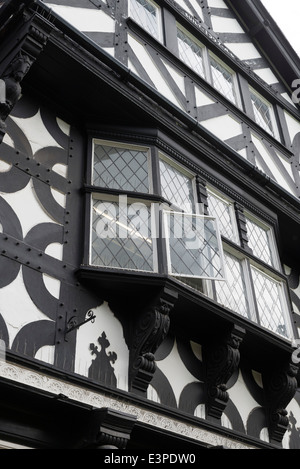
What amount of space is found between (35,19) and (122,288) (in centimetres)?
272

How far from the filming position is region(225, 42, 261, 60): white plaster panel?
450 inches

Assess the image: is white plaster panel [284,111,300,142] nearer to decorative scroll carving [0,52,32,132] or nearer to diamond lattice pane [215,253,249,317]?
diamond lattice pane [215,253,249,317]

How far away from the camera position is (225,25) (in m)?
11.5

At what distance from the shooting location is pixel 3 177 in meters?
6.06

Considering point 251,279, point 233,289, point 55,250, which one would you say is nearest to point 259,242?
point 251,279

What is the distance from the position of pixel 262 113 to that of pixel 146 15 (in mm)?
2990

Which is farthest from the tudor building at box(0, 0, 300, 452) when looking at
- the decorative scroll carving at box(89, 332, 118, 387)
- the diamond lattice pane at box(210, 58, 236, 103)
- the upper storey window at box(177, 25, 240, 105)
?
the diamond lattice pane at box(210, 58, 236, 103)

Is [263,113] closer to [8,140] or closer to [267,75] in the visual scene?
[267,75]

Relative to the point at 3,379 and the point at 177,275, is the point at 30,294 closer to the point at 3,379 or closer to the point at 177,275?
the point at 3,379

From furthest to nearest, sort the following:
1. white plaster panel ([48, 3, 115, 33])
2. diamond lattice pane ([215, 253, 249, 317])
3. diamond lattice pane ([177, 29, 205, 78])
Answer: diamond lattice pane ([177, 29, 205, 78]) → diamond lattice pane ([215, 253, 249, 317]) → white plaster panel ([48, 3, 115, 33])

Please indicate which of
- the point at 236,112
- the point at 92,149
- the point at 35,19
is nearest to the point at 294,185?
the point at 236,112

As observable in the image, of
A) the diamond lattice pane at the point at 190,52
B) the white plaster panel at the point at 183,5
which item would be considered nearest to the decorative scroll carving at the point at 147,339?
the diamond lattice pane at the point at 190,52

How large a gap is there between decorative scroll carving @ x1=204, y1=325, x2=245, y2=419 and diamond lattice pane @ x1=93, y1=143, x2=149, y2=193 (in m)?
1.88

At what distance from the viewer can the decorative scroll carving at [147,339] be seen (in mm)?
6191
